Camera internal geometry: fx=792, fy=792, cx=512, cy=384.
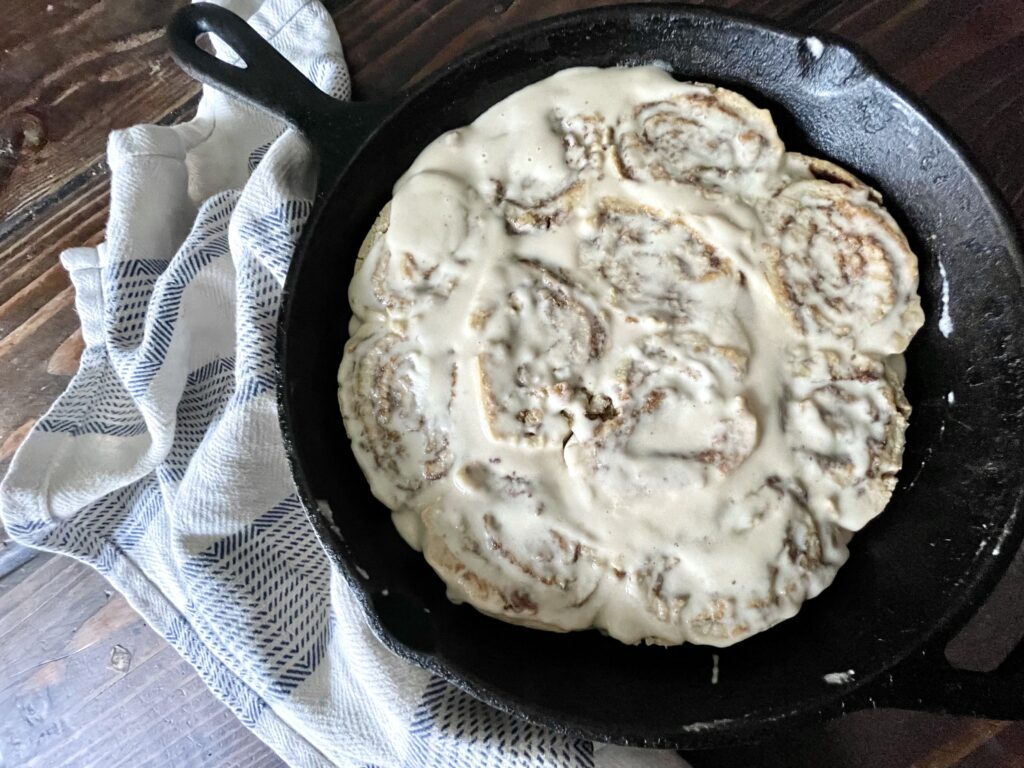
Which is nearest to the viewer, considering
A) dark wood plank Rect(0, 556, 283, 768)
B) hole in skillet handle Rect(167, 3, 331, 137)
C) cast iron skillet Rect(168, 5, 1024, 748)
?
cast iron skillet Rect(168, 5, 1024, 748)

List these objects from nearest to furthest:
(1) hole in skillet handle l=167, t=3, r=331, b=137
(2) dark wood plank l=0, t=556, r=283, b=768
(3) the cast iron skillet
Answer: (3) the cast iron skillet, (1) hole in skillet handle l=167, t=3, r=331, b=137, (2) dark wood plank l=0, t=556, r=283, b=768

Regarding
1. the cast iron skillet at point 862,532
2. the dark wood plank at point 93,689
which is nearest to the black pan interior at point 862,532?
the cast iron skillet at point 862,532

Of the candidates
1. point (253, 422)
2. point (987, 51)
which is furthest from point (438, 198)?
point (987, 51)

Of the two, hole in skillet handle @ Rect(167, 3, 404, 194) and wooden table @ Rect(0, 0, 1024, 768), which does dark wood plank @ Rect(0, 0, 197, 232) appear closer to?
wooden table @ Rect(0, 0, 1024, 768)

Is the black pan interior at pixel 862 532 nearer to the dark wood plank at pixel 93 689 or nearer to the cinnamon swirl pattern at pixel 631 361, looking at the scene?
the cinnamon swirl pattern at pixel 631 361

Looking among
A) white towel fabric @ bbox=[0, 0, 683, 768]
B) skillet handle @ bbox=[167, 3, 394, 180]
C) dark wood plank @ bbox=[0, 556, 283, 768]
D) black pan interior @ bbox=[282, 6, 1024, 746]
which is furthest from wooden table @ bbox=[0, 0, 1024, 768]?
skillet handle @ bbox=[167, 3, 394, 180]

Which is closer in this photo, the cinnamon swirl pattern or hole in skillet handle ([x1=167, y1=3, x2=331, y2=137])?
the cinnamon swirl pattern

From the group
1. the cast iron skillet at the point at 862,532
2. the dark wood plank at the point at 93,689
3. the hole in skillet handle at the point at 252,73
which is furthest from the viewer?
the dark wood plank at the point at 93,689
